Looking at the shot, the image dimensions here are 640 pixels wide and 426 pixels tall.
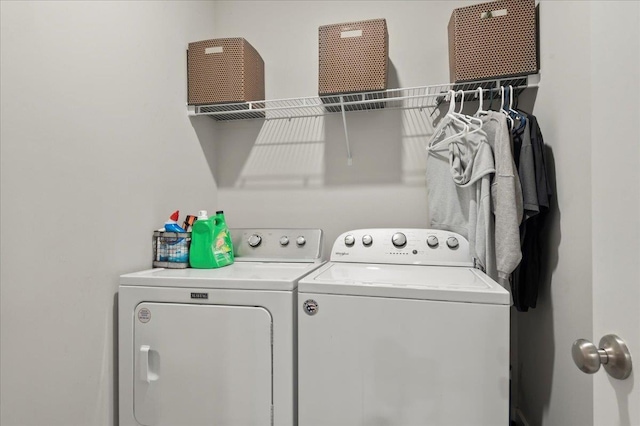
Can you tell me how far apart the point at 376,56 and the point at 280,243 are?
3.46 ft

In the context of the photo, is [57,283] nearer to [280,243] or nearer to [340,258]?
[280,243]

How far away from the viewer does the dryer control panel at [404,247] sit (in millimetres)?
1539

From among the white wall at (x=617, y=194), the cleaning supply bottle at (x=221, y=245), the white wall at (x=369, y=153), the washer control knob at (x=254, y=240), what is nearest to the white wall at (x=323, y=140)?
the white wall at (x=369, y=153)

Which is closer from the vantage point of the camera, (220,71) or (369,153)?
(220,71)

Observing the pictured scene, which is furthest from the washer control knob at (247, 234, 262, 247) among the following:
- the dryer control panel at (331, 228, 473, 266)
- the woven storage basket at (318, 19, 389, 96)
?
the woven storage basket at (318, 19, 389, 96)

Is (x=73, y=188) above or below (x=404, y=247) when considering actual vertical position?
above

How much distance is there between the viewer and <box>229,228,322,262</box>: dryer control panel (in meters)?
1.71

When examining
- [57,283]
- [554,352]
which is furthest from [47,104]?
[554,352]

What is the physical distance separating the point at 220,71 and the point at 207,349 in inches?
54.7

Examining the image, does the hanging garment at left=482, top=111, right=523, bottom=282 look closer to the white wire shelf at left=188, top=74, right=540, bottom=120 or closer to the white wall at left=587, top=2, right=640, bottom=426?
the white wire shelf at left=188, top=74, right=540, bottom=120

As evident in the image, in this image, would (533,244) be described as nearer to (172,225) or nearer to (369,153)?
(369,153)

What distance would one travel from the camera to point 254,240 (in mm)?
1766

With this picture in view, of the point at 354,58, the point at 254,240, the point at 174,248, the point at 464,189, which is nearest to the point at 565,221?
the point at 464,189

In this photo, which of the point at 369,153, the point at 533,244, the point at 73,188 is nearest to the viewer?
the point at 73,188
